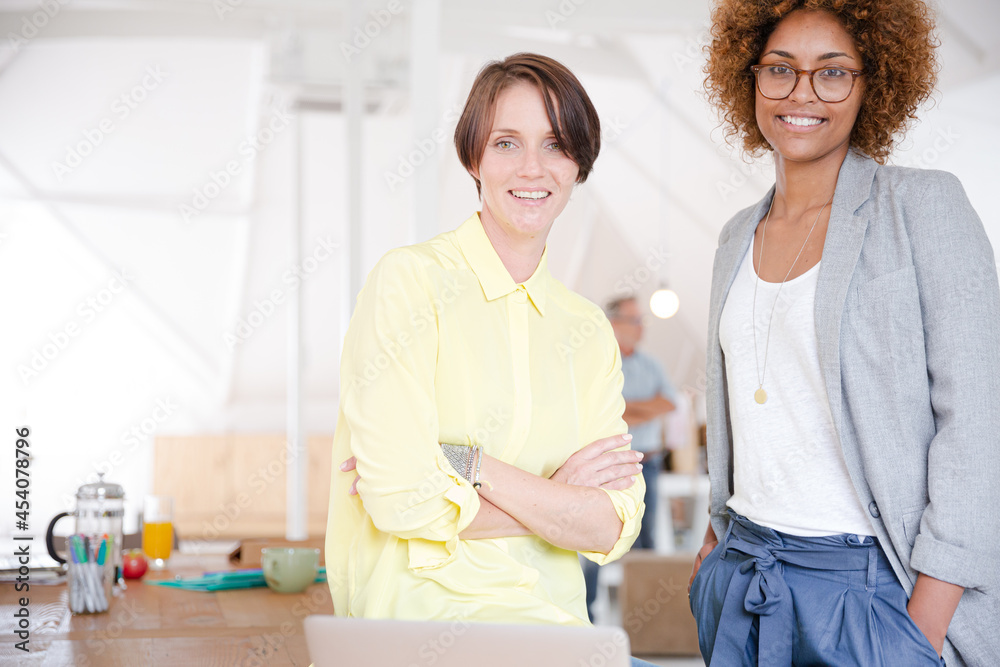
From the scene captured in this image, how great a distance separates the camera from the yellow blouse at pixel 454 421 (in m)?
1.04

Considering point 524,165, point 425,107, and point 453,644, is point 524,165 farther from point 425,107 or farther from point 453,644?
point 425,107

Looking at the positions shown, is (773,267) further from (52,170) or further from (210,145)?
(52,170)

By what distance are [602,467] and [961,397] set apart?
0.46 meters

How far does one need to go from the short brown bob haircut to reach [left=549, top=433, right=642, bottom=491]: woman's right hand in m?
0.38

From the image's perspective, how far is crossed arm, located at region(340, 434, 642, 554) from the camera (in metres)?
1.08

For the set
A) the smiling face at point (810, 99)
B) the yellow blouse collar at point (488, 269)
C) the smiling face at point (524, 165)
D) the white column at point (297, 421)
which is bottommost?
the white column at point (297, 421)

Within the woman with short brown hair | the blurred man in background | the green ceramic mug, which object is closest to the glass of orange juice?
the green ceramic mug

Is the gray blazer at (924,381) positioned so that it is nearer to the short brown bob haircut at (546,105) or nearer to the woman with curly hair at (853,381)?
the woman with curly hair at (853,381)

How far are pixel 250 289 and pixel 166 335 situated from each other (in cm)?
81

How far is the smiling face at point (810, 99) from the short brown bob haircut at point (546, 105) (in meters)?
0.29

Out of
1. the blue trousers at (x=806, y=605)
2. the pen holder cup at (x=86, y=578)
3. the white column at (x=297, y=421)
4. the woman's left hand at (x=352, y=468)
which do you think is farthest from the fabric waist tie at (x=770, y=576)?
the white column at (x=297, y=421)

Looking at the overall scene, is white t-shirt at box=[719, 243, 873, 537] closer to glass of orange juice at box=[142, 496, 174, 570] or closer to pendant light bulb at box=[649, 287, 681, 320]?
glass of orange juice at box=[142, 496, 174, 570]

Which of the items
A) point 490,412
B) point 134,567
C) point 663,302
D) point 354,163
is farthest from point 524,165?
point 663,302

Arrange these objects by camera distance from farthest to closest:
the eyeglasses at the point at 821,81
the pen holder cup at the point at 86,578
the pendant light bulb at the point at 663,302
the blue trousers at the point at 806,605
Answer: the pendant light bulb at the point at 663,302 → the pen holder cup at the point at 86,578 → the eyeglasses at the point at 821,81 → the blue trousers at the point at 806,605
